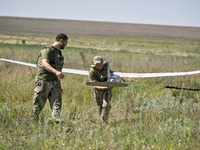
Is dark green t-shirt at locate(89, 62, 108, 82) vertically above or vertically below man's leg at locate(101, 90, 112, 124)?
above

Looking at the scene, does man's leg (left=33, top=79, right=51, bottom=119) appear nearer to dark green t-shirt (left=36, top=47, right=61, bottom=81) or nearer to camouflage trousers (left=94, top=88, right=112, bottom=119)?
dark green t-shirt (left=36, top=47, right=61, bottom=81)

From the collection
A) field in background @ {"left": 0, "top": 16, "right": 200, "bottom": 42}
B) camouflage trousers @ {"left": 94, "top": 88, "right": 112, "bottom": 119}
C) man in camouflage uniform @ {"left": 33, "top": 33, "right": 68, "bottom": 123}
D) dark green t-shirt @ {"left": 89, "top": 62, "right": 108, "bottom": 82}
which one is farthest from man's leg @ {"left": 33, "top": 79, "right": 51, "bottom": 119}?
field in background @ {"left": 0, "top": 16, "right": 200, "bottom": 42}

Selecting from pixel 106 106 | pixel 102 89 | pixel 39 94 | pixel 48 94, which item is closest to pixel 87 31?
pixel 102 89

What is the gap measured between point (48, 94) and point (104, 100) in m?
1.01

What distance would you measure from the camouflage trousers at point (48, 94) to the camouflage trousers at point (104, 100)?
2.60 feet

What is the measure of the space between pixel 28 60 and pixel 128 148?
9.00m

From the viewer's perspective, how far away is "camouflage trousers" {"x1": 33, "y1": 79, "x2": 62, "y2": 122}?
14.6ft

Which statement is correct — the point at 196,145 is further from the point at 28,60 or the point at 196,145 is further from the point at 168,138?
the point at 28,60

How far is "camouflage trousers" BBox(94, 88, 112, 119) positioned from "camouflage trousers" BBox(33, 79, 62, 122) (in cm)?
79

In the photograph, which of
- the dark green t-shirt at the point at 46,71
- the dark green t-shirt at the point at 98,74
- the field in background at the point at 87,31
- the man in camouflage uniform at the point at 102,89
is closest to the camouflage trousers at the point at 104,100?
the man in camouflage uniform at the point at 102,89

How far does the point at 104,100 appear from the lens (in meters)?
4.95

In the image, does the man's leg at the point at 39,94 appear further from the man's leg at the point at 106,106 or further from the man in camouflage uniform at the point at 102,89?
the man's leg at the point at 106,106

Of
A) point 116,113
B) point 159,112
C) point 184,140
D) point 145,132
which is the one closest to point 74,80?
point 116,113

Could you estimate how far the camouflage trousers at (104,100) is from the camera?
4.83 meters
